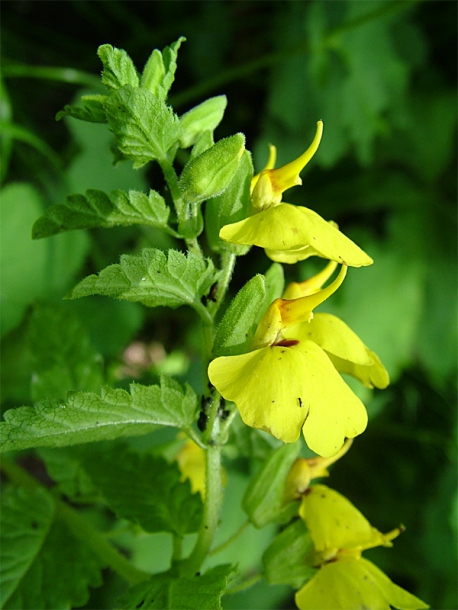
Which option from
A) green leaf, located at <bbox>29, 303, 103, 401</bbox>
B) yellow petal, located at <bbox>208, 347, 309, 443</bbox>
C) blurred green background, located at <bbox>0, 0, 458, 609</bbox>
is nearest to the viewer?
yellow petal, located at <bbox>208, 347, 309, 443</bbox>

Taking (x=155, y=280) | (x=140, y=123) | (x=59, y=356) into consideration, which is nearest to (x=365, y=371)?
(x=155, y=280)

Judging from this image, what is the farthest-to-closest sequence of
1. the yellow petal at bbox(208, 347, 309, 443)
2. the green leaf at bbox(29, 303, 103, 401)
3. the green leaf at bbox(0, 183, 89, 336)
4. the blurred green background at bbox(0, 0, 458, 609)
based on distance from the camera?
the blurred green background at bbox(0, 0, 458, 609) → the green leaf at bbox(0, 183, 89, 336) → the green leaf at bbox(29, 303, 103, 401) → the yellow petal at bbox(208, 347, 309, 443)

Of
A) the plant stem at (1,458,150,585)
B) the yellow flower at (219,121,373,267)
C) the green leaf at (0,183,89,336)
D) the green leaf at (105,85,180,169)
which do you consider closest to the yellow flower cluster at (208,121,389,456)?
the yellow flower at (219,121,373,267)

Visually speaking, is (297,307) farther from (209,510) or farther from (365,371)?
(209,510)

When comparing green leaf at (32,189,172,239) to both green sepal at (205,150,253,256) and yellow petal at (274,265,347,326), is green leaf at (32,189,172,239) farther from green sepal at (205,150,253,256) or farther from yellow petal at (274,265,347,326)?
yellow petal at (274,265,347,326)

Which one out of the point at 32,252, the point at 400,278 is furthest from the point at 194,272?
the point at 400,278

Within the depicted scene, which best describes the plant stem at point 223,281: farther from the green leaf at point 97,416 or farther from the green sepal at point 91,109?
the green sepal at point 91,109
